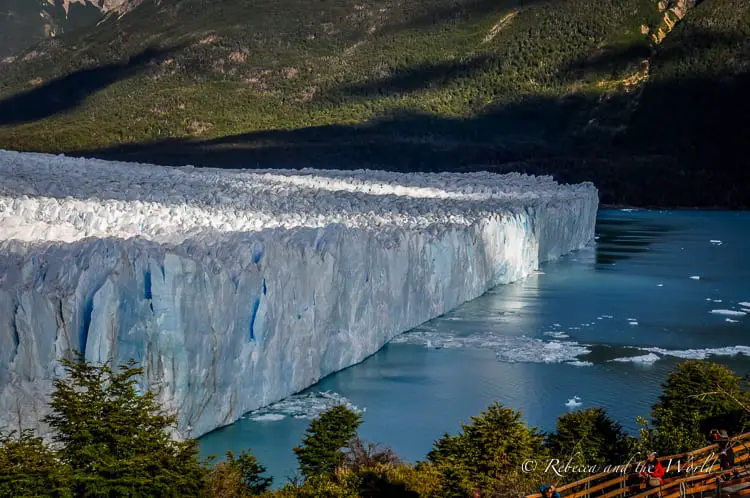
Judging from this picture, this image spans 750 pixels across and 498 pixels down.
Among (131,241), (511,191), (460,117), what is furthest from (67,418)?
(460,117)

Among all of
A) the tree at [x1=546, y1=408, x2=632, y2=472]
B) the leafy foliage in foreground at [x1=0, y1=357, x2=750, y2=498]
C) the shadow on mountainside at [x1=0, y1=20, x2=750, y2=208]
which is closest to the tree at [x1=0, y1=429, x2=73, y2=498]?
the leafy foliage in foreground at [x1=0, y1=357, x2=750, y2=498]

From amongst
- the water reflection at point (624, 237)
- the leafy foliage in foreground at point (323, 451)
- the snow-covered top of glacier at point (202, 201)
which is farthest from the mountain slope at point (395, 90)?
the leafy foliage in foreground at point (323, 451)

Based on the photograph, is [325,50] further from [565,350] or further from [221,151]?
[565,350]

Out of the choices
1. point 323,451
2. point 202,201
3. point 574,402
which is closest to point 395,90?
point 202,201

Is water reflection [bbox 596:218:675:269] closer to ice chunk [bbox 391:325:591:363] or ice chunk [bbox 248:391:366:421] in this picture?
ice chunk [bbox 391:325:591:363]

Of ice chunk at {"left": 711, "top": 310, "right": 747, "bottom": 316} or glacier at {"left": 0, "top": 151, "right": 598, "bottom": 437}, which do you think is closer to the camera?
glacier at {"left": 0, "top": 151, "right": 598, "bottom": 437}

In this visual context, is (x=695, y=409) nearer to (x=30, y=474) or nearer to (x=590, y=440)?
(x=590, y=440)

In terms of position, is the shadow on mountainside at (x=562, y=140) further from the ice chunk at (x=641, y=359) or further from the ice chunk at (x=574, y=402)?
the ice chunk at (x=574, y=402)

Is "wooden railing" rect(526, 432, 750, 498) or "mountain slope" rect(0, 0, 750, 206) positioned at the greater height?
"mountain slope" rect(0, 0, 750, 206)
